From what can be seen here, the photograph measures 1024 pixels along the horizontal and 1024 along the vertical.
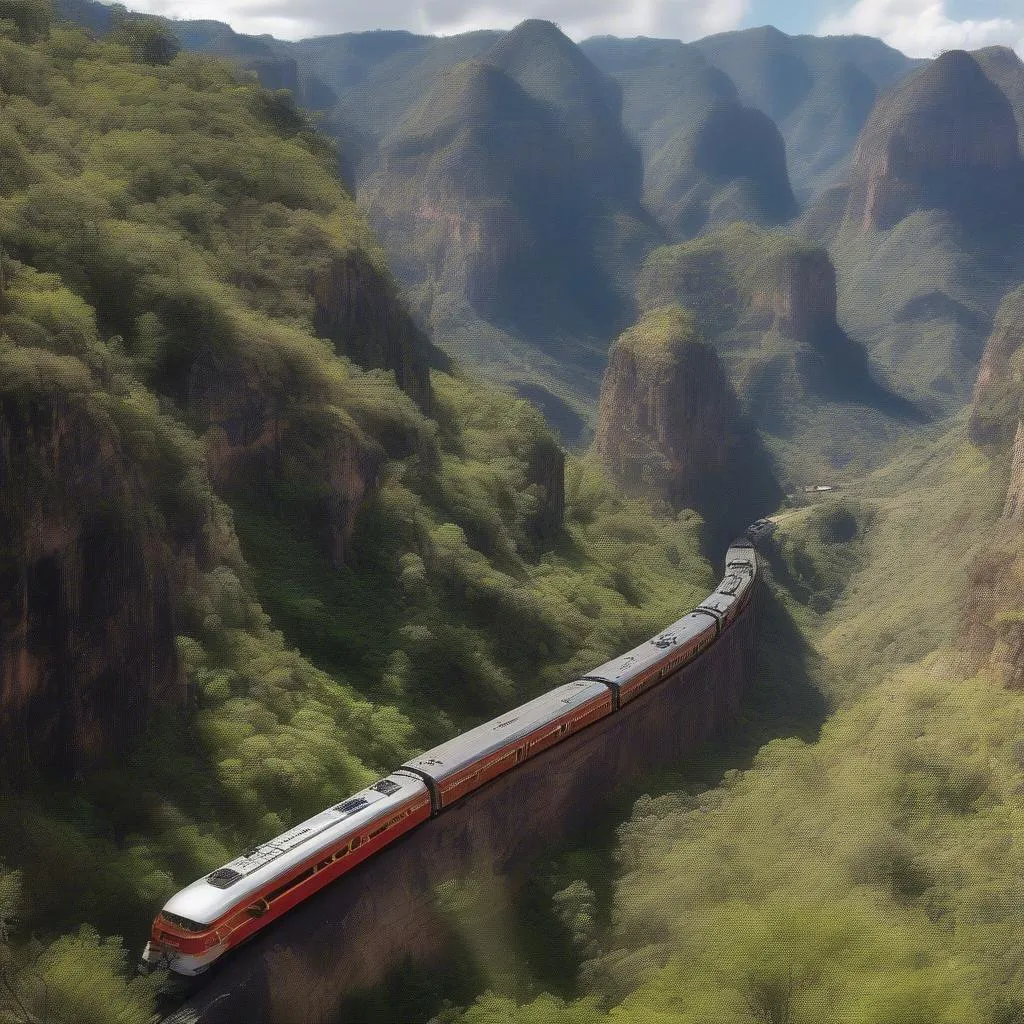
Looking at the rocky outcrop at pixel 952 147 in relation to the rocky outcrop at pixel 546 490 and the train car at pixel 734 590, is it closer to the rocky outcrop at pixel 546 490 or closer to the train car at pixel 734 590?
the train car at pixel 734 590

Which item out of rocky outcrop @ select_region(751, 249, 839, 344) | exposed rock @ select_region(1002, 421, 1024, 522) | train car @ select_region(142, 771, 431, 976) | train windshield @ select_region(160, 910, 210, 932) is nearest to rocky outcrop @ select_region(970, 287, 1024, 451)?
exposed rock @ select_region(1002, 421, 1024, 522)

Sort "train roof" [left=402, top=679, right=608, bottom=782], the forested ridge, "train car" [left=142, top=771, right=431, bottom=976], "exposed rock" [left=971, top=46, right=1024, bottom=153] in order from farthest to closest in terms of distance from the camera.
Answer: "exposed rock" [left=971, top=46, right=1024, bottom=153] → "train roof" [left=402, top=679, right=608, bottom=782] → the forested ridge → "train car" [left=142, top=771, right=431, bottom=976]

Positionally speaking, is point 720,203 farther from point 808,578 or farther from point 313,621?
point 313,621

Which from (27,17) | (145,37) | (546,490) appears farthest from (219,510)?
(145,37)

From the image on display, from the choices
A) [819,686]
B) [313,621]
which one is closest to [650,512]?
[819,686]

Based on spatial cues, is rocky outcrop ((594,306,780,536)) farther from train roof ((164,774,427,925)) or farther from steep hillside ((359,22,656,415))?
train roof ((164,774,427,925))

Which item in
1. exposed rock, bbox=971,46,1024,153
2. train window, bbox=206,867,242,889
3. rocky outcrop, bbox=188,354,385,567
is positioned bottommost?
train window, bbox=206,867,242,889

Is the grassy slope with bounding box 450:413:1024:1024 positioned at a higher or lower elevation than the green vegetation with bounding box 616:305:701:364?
lower
